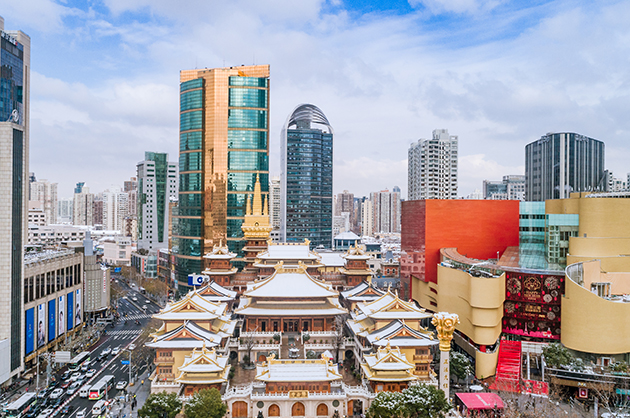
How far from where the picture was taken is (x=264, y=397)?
32.6 meters

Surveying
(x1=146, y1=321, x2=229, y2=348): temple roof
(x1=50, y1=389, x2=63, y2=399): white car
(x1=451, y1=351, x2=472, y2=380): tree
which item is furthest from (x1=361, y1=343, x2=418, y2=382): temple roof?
(x1=50, y1=389, x2=63, y2=399): white car

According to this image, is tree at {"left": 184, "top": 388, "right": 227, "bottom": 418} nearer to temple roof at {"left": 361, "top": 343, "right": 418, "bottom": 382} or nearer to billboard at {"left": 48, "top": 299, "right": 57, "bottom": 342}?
temple roof at {"left": 361, "top": 343, "right": 418, "bottom": 382}

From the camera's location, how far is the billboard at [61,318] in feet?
178

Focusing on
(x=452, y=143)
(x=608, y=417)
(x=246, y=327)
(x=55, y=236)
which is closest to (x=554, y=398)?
(x=608, y=417)

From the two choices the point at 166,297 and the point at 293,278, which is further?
the point at 166,297

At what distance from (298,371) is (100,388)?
64.5ft

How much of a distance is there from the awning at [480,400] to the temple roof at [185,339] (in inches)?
783

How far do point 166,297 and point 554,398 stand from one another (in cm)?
7208

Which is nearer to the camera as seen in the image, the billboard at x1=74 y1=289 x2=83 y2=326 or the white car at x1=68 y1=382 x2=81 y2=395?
the white car at x1=68 y1=382 x2=81 y2=395

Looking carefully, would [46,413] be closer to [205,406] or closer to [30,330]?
[30,330]

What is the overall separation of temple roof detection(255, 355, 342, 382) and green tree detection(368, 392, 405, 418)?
124 inches

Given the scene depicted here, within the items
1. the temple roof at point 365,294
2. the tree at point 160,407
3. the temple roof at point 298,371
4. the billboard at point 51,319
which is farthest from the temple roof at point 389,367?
the billboard at point 51,319

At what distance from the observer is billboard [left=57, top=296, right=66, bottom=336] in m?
54.3

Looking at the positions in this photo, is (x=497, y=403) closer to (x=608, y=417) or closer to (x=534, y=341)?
(x=608, y=417)
